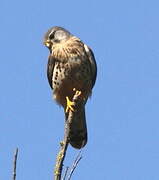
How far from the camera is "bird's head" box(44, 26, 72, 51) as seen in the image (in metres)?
7.01

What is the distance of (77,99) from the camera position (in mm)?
4730

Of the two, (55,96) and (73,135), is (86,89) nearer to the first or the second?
(55,96)

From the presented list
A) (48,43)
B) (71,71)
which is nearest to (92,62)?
(71,71)

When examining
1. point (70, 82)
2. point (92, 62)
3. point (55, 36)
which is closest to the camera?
point (70, 82)

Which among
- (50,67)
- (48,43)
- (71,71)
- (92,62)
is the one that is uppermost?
(48,43)

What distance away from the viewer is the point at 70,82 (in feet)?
20.6

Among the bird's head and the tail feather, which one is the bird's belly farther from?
the bird's head

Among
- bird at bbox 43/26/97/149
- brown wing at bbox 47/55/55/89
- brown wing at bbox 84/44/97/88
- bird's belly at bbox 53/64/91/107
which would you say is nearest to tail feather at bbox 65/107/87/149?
bird at bbox 43/26/97/149

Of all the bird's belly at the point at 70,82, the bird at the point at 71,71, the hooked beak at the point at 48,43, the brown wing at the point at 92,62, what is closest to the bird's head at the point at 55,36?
the hooked beak at the point at 48,43

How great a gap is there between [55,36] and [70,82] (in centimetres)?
107

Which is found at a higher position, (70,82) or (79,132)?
(70,82)

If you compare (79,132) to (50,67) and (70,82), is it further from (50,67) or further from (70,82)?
(50,67)

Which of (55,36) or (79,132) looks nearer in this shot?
(79,132)

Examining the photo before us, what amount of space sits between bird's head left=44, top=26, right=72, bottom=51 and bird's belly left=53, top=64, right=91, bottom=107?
0.73 meters
